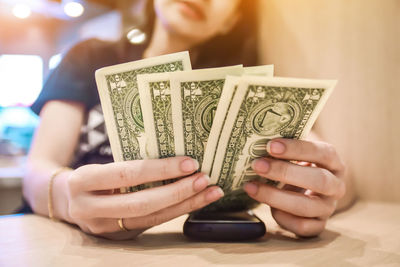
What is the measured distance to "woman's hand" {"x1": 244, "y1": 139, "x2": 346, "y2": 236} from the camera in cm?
51

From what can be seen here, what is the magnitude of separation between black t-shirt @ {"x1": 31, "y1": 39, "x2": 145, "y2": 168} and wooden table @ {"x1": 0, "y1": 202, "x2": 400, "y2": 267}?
490 millimetres

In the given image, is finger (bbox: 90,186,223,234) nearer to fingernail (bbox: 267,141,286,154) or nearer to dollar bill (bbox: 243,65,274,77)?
fingernail (bbox: 267,141,286,154)

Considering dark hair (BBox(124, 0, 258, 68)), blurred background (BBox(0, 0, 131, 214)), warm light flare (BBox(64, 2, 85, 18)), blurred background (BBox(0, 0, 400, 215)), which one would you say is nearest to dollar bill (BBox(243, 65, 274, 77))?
blurred background (BBox(0, 0, 400, 215))

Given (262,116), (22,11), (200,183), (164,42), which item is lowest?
(200,183)

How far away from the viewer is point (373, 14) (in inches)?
38.4

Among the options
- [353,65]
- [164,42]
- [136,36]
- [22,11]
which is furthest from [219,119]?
[22,11]

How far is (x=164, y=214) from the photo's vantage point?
523 millimetres

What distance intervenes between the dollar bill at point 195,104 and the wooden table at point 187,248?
15cm

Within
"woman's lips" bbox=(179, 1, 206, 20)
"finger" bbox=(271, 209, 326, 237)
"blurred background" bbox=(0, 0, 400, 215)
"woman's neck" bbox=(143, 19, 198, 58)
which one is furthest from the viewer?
"woman's neck" bbox=(143, 19, 198, 58)

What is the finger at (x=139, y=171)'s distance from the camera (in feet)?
1.57

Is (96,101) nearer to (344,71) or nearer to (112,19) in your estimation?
(344,71)

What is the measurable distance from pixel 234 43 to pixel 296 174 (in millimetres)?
1053

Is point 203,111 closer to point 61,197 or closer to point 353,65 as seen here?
point 61,197

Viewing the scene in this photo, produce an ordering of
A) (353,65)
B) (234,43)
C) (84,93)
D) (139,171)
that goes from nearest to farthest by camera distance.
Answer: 1. (139,171)
2. (353,65)
3. (84,93)
4. (234,43)
